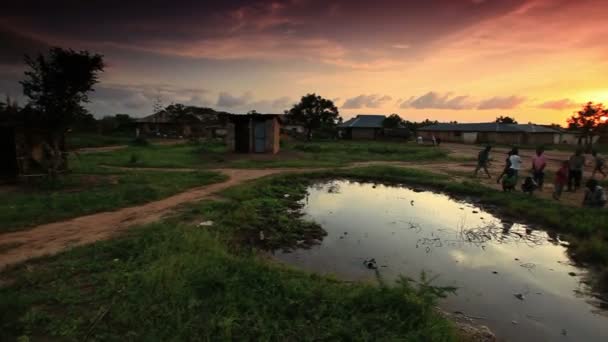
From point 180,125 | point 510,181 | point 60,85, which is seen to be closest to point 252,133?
point 60,85

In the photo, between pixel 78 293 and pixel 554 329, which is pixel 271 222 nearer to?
pixel 78 293

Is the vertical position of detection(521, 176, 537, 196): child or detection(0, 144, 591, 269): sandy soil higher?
detection(521, 176, 537, 196): child

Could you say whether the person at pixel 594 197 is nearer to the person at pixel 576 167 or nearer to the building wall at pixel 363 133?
the person at pixel 576 167

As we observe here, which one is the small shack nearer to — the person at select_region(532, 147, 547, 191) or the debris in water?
the person at select_region(532, 147, 547, 191)

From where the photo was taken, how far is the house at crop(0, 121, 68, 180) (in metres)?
10.9

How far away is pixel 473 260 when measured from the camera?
6410mm

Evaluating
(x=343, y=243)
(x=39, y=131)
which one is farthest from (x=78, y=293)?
(x=39, y=131)

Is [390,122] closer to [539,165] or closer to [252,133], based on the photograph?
[252,133]

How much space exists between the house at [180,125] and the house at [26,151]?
35882mm

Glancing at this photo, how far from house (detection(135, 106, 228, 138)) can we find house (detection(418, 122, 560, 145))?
42.9 metres

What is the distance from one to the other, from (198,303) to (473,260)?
232 inches

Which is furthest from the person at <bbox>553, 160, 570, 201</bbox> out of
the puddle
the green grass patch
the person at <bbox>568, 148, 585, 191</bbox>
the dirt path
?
the dirt path

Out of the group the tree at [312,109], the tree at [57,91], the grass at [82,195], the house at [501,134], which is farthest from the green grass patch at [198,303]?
the house at [501,134]

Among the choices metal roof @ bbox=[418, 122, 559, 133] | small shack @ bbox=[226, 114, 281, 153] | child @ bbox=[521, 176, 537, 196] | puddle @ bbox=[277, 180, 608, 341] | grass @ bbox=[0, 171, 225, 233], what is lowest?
puddle @ bbox=[277, 180, 608, 341]
